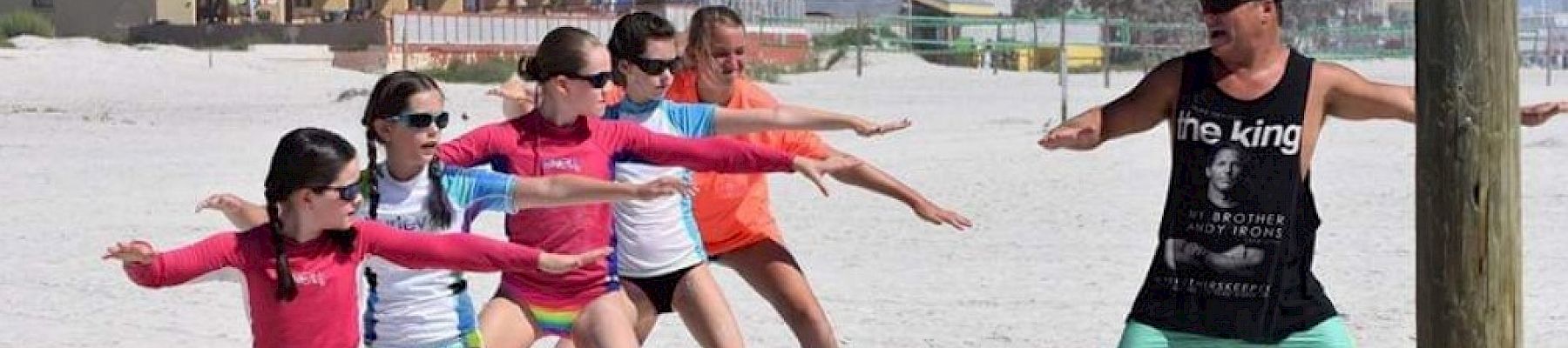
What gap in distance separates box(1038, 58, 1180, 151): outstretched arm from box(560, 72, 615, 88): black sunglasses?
1.34 m

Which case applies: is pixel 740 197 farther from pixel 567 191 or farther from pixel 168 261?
pixel 168 261

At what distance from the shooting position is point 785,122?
6512 mm

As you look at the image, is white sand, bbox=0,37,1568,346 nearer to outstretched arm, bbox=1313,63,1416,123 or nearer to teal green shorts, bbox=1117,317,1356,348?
teal green shorts, bbox=1117,317,1356,348

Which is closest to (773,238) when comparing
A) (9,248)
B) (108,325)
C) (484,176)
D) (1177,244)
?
(484,176)

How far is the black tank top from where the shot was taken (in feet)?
15.6

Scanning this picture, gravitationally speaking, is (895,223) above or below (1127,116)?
below

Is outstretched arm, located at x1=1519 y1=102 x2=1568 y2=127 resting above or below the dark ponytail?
above

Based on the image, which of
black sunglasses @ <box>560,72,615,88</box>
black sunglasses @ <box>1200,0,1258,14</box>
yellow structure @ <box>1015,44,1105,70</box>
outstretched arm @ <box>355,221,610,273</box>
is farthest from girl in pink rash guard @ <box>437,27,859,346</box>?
yellow structure @ <box>1015,44,1105,70</box>

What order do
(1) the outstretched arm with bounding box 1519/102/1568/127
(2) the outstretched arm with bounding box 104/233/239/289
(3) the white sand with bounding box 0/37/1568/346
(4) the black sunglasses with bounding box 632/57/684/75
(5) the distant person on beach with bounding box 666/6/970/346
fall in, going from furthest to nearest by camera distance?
(3) the white sand with bounding box 0/37/1568/346, (5) the distant person on beach with bounding box 666/6/970/346, (4) the black sunglasses with bounding box 632/57/684/75, (1) the outstretched arm with bounding box 1519/102/1568/127, (2) the outstretched arm with bounding box 104/233/239/289

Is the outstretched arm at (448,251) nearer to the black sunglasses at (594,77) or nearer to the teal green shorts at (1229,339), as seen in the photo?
the black sunglasses at (594,77)

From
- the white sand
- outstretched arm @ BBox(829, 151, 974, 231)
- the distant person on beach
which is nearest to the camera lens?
outstretched arm @ BBox(829, 151, 974, 231)

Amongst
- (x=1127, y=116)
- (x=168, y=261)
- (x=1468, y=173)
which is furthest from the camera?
Result: (x=1127, y=116)

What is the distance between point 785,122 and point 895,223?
836cm

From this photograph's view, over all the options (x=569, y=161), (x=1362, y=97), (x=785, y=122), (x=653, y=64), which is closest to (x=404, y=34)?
(x=785, y=122)
